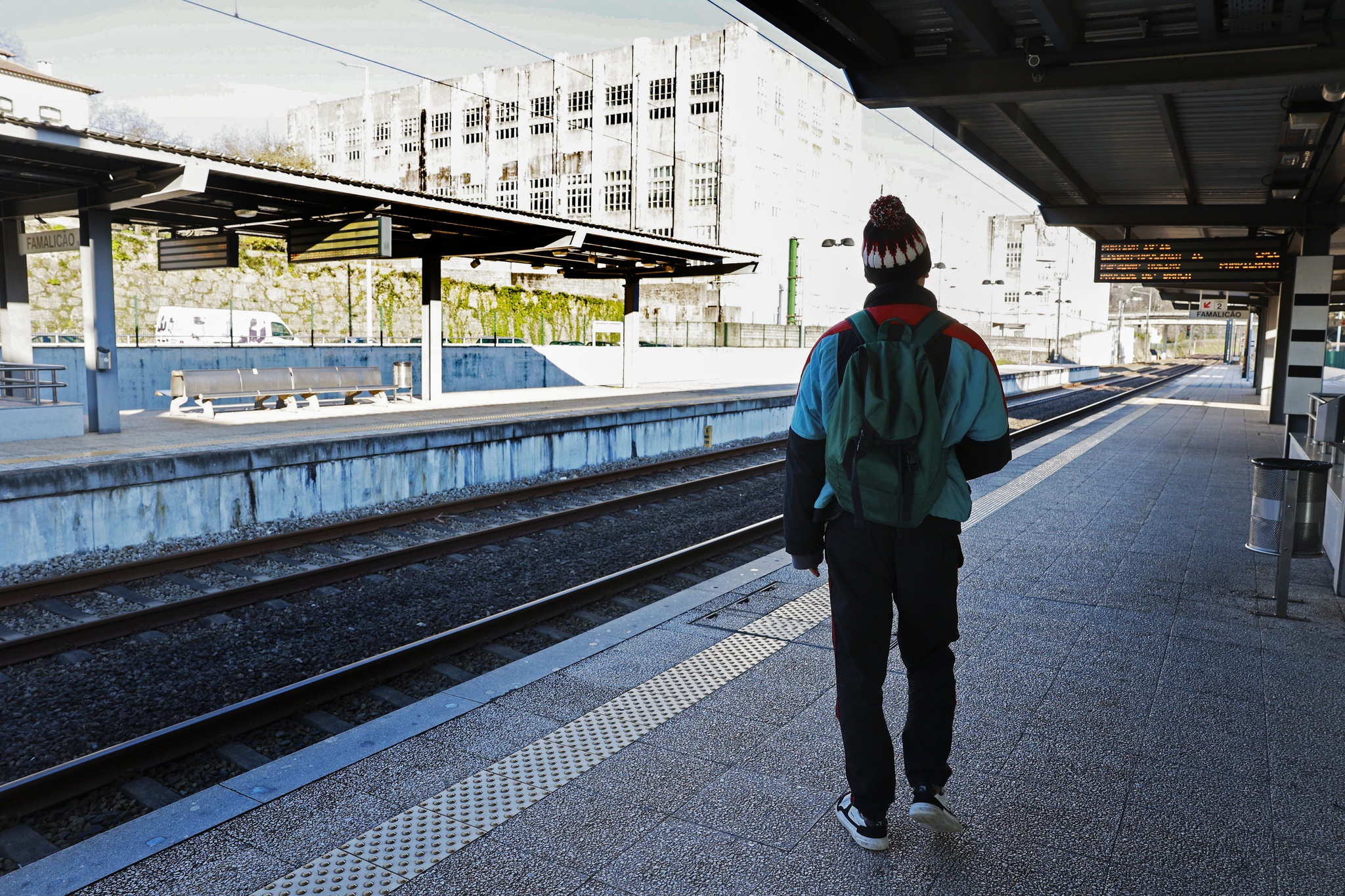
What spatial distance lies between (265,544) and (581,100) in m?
55.5

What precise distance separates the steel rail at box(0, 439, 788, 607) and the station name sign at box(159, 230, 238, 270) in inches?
270

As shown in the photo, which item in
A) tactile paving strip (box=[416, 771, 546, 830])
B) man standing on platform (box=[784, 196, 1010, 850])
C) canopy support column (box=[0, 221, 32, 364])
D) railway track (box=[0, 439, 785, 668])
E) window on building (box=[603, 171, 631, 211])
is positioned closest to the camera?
man standing on platform (box=[784, 196, 1010, 850])

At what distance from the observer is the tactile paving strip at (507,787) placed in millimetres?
2984

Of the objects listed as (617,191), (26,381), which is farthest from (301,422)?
(617,191)

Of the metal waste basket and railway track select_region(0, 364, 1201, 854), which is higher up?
the metal waste basket

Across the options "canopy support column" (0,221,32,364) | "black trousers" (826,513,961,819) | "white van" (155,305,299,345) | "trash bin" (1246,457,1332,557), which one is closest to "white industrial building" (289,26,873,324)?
"white van" (155,305,299,345)

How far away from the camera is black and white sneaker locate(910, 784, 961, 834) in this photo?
3.14 metres

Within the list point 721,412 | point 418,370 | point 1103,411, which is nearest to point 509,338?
point 418,370

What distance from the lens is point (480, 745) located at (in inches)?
156

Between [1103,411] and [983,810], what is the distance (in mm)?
24822

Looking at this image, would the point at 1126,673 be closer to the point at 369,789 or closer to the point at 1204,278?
the point at 369,789

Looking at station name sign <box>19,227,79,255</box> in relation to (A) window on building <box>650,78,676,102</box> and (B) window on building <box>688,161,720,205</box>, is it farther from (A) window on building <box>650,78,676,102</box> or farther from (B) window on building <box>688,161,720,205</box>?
(A) window on building <box>650,78,676,102</box>

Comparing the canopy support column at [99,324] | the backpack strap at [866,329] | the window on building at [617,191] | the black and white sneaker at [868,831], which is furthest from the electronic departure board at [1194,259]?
the window on building at [617,191]

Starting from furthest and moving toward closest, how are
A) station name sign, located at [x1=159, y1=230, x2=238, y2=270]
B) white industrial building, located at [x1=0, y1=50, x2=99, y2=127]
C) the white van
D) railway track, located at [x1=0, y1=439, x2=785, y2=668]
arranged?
white industrial building, located at [x1=0, y1=50, x2=99, y2=127] < the white van < station name sign, located at [x1=159, y1=230, x2=238, y2=270] < railway track, located at [x1=0, y1=439, x2=785, y2=668]
